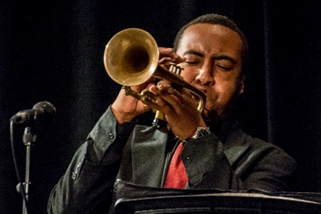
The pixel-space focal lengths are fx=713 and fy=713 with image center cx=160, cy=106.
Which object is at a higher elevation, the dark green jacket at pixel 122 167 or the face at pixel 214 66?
the face at pixel 214 66

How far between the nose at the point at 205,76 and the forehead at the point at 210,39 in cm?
8

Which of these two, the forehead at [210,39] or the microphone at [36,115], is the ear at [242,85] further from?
the microphone at [36,115]

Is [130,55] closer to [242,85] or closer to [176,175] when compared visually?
[176,175]

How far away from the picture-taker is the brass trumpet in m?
2.44

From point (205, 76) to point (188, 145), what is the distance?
51cm

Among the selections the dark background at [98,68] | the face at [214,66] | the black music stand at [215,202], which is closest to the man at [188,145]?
the face at [214,66]

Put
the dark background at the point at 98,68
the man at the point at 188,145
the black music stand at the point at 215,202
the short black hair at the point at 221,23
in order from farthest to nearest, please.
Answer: the dark background at the point at 98,68, the short black hair at the point at 221,23, the man at the point at 188,145, the black music stand at the point at 215,202

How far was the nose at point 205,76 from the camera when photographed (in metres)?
2.79

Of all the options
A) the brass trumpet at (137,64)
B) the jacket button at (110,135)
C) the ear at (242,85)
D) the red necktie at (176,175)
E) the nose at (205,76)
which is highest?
the brass trumpet at (137,64)

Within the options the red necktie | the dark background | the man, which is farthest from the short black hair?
the red necktie

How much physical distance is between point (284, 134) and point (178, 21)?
0.73 metres

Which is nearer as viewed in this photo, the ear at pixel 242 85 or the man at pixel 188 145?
the man at pixel 188 145

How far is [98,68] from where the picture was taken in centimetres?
334

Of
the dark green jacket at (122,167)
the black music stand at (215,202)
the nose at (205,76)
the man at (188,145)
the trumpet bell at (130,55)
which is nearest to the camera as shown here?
the black music stand at (215,202)
